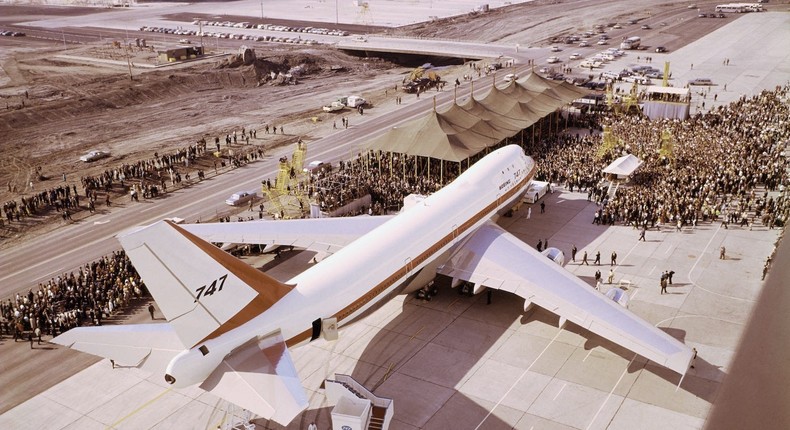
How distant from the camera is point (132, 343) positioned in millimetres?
26141

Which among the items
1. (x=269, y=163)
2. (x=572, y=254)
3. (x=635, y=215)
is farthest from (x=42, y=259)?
(x=635, y=215)

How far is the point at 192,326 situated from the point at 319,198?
34.1 metres

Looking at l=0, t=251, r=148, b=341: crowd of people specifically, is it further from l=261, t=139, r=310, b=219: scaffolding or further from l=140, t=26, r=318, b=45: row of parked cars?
l=140, t=26, r=318, b=45: row of parked cars

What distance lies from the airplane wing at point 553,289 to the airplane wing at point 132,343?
2052cm

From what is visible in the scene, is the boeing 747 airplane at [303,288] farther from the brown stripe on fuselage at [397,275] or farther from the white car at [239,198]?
the white car at [239,198]

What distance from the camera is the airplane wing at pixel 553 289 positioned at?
31953mm

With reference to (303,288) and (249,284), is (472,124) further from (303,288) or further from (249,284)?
(249,284)

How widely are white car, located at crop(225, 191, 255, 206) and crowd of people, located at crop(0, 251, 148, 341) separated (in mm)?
16186

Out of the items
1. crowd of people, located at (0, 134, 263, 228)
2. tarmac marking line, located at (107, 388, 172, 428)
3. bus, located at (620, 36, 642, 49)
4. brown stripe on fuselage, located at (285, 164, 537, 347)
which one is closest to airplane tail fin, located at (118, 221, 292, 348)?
brown stripe on fuselage, located at (285, 164, 537, 347)

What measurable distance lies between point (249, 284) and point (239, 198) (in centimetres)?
3766

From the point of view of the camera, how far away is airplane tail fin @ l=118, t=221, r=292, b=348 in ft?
72.5

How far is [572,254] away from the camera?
161 ft

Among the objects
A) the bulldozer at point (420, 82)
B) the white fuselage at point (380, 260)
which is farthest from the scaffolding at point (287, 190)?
the bulldozer at point (420, 82)

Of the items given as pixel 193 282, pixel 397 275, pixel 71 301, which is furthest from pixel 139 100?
pixel 193 282
